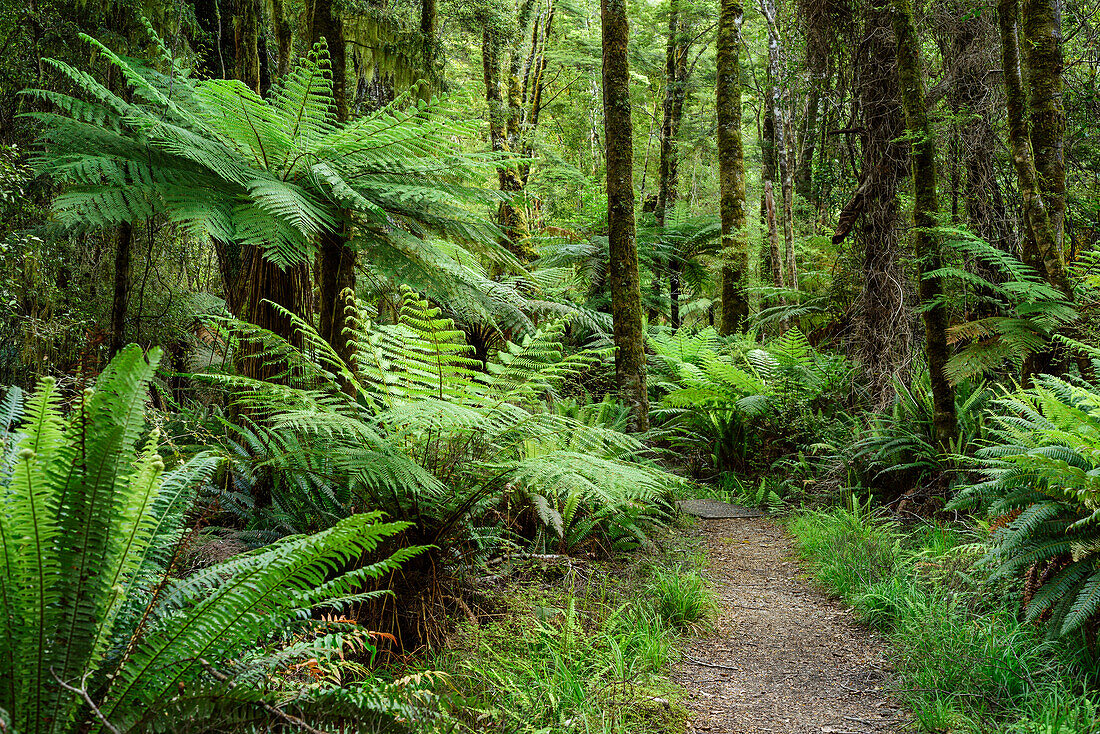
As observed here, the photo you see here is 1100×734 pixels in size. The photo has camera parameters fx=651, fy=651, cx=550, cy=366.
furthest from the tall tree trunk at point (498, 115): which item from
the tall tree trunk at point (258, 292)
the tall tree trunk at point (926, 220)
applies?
the tall tree trunk at point (258, 292)

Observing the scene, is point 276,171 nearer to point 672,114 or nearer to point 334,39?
point 334,39

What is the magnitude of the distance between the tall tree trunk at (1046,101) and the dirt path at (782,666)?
10.3 ft

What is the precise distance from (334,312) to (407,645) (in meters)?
1.86

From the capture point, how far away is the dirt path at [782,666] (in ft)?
8.80

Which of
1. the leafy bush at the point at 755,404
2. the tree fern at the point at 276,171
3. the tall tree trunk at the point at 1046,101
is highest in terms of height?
the tall tree trunk at the point at 1046,101

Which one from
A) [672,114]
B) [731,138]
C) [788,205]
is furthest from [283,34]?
[672,114]

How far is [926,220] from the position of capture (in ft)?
16.4

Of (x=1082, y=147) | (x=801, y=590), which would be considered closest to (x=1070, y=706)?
(x=801, y=590)

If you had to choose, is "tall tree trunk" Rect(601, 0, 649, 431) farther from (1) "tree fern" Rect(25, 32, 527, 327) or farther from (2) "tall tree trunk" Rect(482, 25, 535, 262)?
(2) "tall tree trunk" Rect(482, 25, 535, 262)

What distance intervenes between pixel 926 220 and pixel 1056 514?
2.91 metres

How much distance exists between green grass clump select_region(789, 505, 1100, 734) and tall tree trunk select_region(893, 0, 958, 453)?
105 cm

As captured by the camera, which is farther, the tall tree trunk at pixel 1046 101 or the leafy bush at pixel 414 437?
the tall tree trunk at pixel 1046 101

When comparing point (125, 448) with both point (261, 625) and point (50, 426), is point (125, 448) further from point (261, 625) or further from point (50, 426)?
point (261, 625)

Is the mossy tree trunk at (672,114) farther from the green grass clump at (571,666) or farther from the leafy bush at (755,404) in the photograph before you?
the green grass clump at (571,666)
